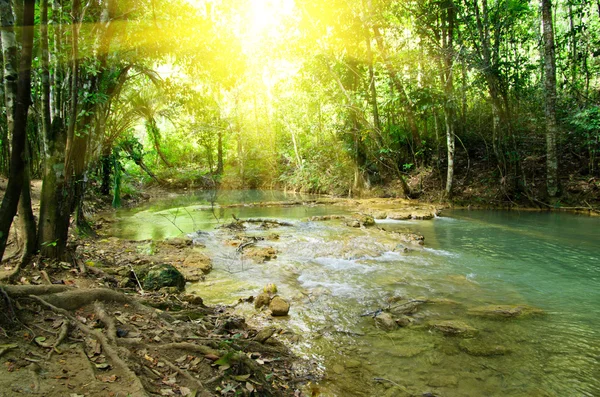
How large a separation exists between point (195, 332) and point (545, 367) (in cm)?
394

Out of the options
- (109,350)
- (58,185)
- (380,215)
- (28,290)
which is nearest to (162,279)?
(58,185)

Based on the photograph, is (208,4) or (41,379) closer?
(41,379)

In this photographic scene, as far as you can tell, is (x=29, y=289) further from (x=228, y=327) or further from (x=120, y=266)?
(x=120, y=266)

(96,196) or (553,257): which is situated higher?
(96,196)

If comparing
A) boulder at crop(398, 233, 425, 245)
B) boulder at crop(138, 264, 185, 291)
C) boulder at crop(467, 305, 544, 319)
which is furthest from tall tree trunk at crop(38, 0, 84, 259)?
boulder at crop(398, 233, 425, 245)

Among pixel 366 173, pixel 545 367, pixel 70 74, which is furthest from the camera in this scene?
pixel 366 173

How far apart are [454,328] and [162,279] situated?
176 inches

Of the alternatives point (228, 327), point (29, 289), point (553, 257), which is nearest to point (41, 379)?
point (29, 289)

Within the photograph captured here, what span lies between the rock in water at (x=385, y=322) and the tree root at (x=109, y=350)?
3.27m

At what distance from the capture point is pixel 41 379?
2.40 metres

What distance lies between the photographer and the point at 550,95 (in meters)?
13.4

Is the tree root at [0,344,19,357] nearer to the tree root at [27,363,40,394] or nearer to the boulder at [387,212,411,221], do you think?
the tree root at [27,363,40,394]

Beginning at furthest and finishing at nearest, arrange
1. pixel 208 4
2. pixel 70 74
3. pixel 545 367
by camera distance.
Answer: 1. pixel 208 4
2. pixel 70 74
3. pixel 545 367

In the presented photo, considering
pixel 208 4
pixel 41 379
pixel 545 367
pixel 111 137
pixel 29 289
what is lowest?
pixel 545 367
